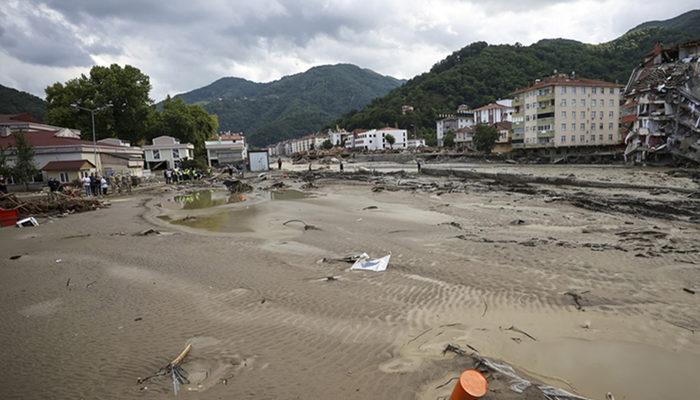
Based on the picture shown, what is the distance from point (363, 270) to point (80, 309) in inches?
252

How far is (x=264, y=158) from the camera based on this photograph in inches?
2501

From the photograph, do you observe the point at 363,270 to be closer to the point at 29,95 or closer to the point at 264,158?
the point at 264,158

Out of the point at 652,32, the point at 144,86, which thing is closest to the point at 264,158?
the point at 144,86

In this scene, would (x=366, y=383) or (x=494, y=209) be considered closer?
(x=366, y=383)

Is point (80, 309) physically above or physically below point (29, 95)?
below

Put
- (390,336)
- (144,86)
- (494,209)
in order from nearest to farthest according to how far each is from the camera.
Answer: (390,336)
(494,209)
(144,86)

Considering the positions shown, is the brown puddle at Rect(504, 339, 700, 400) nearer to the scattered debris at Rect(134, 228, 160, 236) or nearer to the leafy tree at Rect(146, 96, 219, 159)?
the scattered debris at Rect(134, 228, 160, 236)

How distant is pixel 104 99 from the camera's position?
56844 mm

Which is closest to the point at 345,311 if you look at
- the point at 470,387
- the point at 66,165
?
the point at 470,387

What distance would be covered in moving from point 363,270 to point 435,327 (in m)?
3.56

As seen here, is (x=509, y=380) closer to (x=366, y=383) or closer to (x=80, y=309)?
(x=366, y=383)

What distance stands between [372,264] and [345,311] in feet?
10.1

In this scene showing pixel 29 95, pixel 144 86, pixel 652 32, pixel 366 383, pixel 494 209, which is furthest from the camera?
pixel 652 32

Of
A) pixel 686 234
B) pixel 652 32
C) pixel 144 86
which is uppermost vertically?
pixel 652 32
